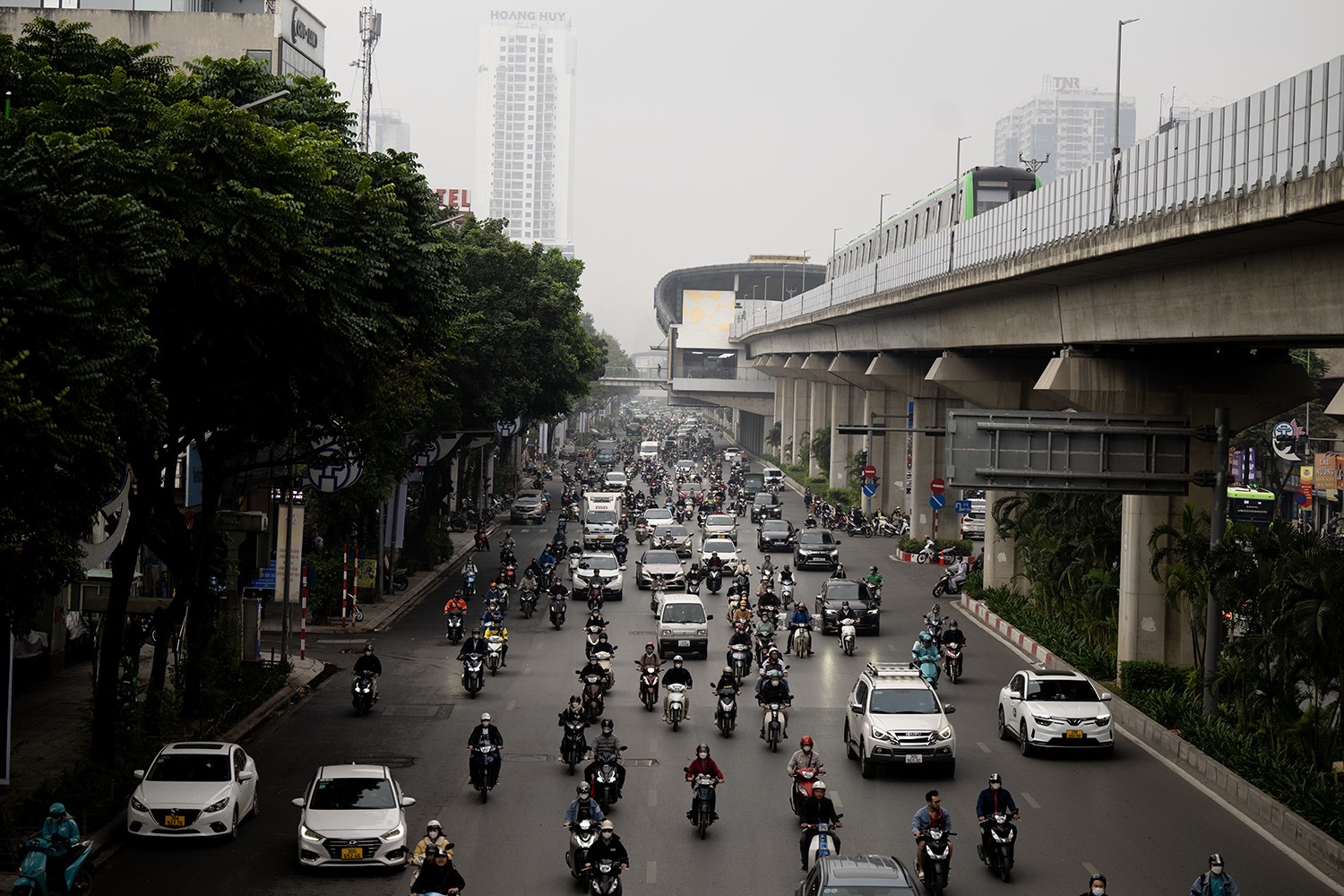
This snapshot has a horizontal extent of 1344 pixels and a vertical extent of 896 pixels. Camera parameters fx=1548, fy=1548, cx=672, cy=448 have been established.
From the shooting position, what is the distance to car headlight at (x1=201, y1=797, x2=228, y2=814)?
18.7 m

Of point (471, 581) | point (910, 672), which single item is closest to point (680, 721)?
point (910, 672)

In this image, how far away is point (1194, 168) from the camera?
23203 millimetres

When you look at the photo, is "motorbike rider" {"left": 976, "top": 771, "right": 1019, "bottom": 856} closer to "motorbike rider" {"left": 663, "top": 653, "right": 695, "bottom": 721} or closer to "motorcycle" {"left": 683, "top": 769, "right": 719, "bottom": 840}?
"motorcycle" {"left": 683, "top": 769, "right": 719, "bottom": 840}

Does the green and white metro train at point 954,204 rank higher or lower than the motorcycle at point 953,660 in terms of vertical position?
higher

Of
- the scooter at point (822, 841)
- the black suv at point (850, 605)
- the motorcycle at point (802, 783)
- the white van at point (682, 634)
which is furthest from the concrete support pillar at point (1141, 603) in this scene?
the scooter at point (822, 841)

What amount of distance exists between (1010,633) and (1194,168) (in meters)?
18.7

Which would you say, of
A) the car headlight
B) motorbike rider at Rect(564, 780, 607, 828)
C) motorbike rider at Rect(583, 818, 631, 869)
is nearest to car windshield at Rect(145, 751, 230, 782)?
the car headlight

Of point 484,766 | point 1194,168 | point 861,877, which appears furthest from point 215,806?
point 1194,168

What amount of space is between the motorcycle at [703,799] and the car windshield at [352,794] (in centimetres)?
373

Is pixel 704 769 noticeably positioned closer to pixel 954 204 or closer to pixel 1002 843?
pixel 1002 843

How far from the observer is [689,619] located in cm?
3525

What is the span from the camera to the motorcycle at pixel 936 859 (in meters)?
16.8

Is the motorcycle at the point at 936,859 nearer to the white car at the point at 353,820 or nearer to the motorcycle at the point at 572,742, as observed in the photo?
the white car at the point at 353,820

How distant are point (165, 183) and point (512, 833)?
9.06 metres
